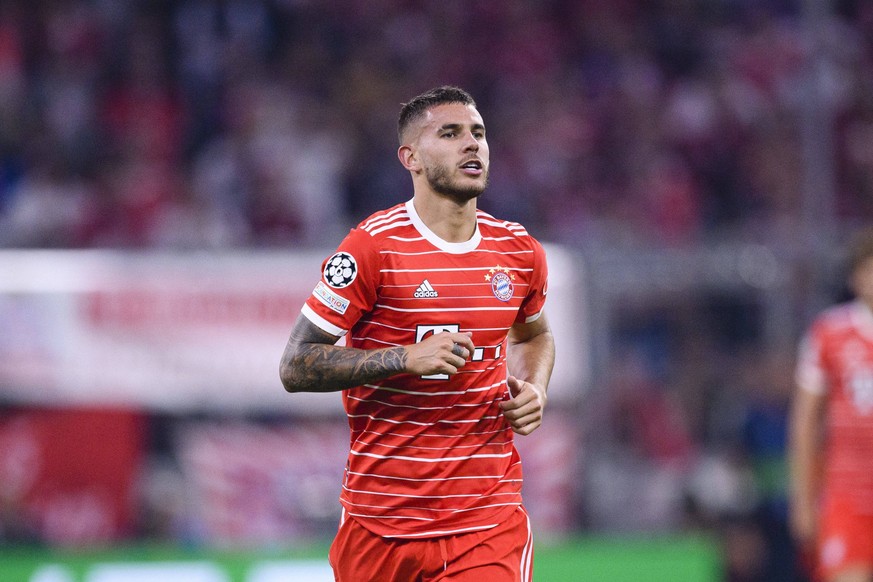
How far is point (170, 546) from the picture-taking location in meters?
8.09

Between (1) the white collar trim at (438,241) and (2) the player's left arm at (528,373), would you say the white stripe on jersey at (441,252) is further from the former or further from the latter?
(2) the player's left arm at (528,373)

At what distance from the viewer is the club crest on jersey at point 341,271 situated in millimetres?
3828

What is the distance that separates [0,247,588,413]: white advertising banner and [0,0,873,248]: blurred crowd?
0.84 metres

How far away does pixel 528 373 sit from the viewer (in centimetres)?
434

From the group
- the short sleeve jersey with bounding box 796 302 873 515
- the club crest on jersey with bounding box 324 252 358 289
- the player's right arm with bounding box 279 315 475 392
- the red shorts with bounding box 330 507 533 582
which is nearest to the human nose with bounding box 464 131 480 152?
the club crest on jersey with bounding box 324 252 358 289

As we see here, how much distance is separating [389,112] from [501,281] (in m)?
7.04

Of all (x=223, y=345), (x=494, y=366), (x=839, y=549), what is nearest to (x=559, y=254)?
(x=223, y=345)

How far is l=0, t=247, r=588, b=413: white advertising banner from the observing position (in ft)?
27.6

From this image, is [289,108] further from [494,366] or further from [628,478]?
[494,366]

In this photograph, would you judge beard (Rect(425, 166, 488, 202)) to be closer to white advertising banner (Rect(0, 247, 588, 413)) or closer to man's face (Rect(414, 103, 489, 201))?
man's face (Rect(414, 103, 489, 201))

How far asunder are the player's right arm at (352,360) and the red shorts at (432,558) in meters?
0.55

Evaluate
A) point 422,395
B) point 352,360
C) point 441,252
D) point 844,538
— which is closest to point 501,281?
point 441,252

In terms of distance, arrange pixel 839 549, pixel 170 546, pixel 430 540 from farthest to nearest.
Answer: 1. pixel 170 546
2. pixel 839 549
3. pixel 430 540

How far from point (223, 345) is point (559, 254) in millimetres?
2354
